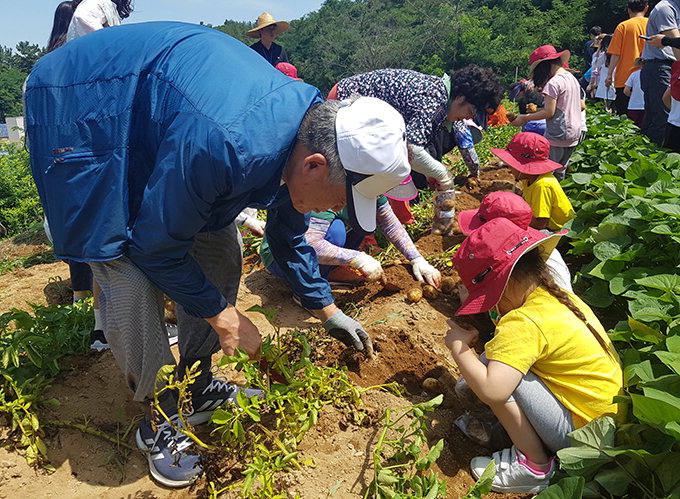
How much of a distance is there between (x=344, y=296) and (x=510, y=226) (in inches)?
67.0

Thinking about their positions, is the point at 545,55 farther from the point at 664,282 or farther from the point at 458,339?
the point at 458,339

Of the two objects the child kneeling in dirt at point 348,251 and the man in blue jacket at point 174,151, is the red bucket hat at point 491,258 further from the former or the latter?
the child kneeling in dirt at point 348,251

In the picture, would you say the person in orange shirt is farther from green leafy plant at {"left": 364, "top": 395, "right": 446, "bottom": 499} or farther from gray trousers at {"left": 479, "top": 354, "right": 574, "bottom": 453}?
green leafy plant at {"left": 364, "top": 395, "right": 446, "bottom": 499}

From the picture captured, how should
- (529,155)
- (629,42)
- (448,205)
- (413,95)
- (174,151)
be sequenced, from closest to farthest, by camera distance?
(174,151) < (413,95) < (529,155) < (448,205) < (629,42)

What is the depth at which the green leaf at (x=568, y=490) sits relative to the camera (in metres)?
1.39

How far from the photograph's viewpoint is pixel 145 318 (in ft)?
5.70

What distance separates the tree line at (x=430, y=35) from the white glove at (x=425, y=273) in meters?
20.8

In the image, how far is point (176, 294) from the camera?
5.27 feet

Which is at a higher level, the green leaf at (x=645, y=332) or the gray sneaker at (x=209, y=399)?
the green leaf at (x=645, y=332)

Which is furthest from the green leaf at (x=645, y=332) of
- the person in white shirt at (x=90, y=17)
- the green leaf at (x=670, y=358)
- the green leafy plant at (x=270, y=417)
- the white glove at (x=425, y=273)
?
the person in white shirt at (x=90, y=17)

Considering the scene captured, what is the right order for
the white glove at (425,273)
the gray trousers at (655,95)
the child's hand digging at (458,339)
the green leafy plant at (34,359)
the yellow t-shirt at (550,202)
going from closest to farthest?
the child's hand digging at (458,339)
the green leafy plant at (34,359)
the white glove at (425,273)
the yellow t-shirt at (550,202)
the gray trousers at (655,95)

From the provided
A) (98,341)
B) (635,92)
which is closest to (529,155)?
(98,341)

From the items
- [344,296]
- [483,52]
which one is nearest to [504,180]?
[344,296]

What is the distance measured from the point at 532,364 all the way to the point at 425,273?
60.1 inches
